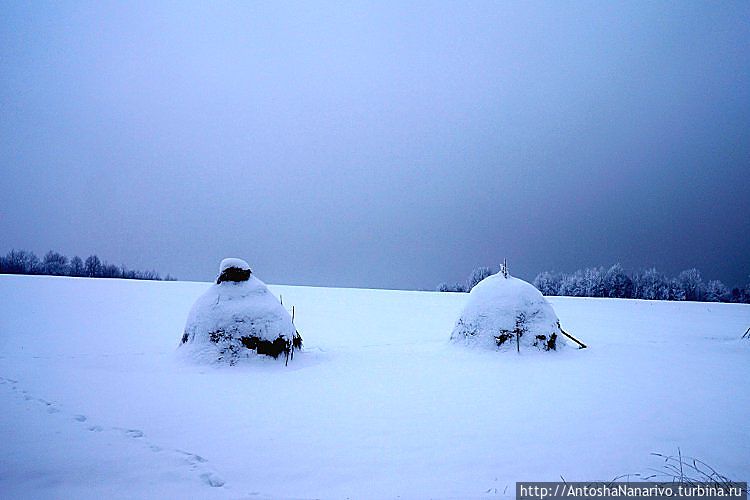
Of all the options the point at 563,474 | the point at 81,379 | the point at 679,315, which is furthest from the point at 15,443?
the point at 679,315

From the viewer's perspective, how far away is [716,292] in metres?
81.8

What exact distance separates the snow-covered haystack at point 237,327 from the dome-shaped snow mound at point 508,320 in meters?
6.66

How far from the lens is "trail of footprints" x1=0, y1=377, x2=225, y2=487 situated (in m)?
5.28

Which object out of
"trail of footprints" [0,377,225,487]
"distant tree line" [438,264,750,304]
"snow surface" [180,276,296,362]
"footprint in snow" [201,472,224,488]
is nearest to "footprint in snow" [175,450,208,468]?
"trail of footprints" [0,377,225,487]

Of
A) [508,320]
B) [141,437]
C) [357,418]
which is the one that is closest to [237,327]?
[141,437]

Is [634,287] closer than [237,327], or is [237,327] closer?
[237,327]

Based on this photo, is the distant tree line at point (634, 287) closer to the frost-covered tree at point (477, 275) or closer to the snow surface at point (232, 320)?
the frost-covered tree at point (477, 275)

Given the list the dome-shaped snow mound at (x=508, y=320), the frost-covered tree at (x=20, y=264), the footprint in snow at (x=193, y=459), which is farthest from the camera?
the frost-covered tree at (x=20, y=264)

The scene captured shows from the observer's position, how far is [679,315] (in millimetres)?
32125

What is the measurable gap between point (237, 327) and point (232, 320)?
282 mm

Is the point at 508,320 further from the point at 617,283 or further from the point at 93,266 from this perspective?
the point at 93,266

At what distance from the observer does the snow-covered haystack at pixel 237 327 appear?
42.1 feet

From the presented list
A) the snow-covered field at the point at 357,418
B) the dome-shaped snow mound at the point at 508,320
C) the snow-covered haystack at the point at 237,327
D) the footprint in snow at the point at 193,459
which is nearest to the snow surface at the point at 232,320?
the snow-covered haystack at the point at 237,327

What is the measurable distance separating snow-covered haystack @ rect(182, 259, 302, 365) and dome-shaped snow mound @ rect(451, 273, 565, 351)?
6659 mm
